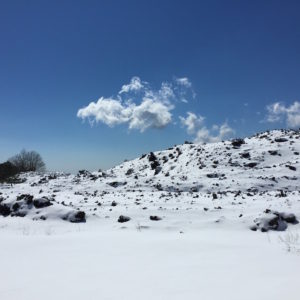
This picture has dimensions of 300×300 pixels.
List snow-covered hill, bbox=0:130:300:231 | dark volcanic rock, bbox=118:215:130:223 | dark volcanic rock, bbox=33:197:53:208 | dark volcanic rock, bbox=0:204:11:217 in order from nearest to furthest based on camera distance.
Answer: dark volcanic rock, bbox=118:215:130:223
snow-covered hill, bbox=0:130:300:231
dark volcanic rock, bbox=33:197:53:208
dark volcanic rock, bbox=0:204:11:217

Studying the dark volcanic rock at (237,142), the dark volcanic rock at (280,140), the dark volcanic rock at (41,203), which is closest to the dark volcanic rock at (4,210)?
the dark volcanic rock at (41,203)

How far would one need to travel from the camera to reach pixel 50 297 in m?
5.66

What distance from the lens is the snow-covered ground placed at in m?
6.16

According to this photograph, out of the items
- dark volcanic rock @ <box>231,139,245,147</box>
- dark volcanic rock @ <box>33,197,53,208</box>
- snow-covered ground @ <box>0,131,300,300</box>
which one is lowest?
snow-covered ground @ <box>0,131,300,300</box>

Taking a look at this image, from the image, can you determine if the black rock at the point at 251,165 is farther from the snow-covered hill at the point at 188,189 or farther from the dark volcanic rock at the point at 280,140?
the dark volcanic rock at the point at 280,140

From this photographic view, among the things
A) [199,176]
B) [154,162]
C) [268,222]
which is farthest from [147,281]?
[154,162]

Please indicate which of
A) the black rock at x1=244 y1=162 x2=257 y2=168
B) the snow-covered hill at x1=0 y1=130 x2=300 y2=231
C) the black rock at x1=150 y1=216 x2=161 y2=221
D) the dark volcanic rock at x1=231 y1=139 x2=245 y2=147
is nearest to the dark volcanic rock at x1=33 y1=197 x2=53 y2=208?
the snow-covered hill at x1=0 y1=130 x2=300 y2=231

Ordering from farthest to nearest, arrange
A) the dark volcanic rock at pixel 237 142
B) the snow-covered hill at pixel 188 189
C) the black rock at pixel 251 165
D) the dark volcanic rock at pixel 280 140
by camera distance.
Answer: the dark volcanic rock at pixel 237 142 < the dark volcanic rock at pixel 280 140 < the black rock at pixel 251 165 < the snow-covered hill at pixel 188 189

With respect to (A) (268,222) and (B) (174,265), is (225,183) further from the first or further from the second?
(B) (174,265)

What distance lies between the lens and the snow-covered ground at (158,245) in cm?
616

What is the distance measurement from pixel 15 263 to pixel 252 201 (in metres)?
15.0

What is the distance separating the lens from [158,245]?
10.6m

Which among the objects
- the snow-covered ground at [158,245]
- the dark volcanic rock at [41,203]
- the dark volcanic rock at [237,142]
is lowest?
the snow-covered ground at [158,245]

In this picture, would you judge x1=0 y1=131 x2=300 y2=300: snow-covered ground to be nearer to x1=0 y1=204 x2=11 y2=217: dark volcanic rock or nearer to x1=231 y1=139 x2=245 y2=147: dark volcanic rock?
x1=0 y1=204 x2=11 y2=217: dark volcanic rock
